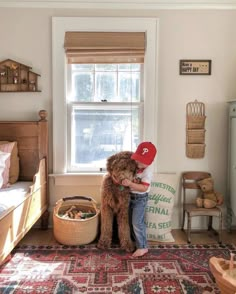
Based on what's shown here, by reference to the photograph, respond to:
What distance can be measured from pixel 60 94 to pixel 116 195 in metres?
1.23

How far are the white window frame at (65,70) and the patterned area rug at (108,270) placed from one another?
98 centimetres

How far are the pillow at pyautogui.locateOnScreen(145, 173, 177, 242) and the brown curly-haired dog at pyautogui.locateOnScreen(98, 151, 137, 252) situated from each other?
12.4 inches

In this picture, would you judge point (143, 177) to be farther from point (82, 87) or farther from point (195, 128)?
point (82, 87)

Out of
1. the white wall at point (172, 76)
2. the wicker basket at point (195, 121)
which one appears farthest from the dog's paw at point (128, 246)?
the wicker basket at point (195, 121)

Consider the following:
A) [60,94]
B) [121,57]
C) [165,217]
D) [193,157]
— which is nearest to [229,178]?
[193,157]

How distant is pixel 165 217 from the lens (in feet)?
10.8

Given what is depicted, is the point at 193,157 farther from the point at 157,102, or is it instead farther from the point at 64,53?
the point at 64,53

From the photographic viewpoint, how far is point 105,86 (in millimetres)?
3518

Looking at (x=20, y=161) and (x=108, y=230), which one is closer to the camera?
(x=108, y=230)

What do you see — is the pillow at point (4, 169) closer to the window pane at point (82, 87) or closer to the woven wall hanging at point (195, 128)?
the window pane at point (82, 87)

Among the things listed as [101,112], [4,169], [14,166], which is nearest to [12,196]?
[4,169]

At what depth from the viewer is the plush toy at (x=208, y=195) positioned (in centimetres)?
331

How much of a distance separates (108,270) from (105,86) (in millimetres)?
1866

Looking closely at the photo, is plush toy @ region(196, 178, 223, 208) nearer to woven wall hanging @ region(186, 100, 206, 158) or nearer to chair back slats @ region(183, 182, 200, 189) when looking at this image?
chair back slats @ region(183, 182, 200, 189)
